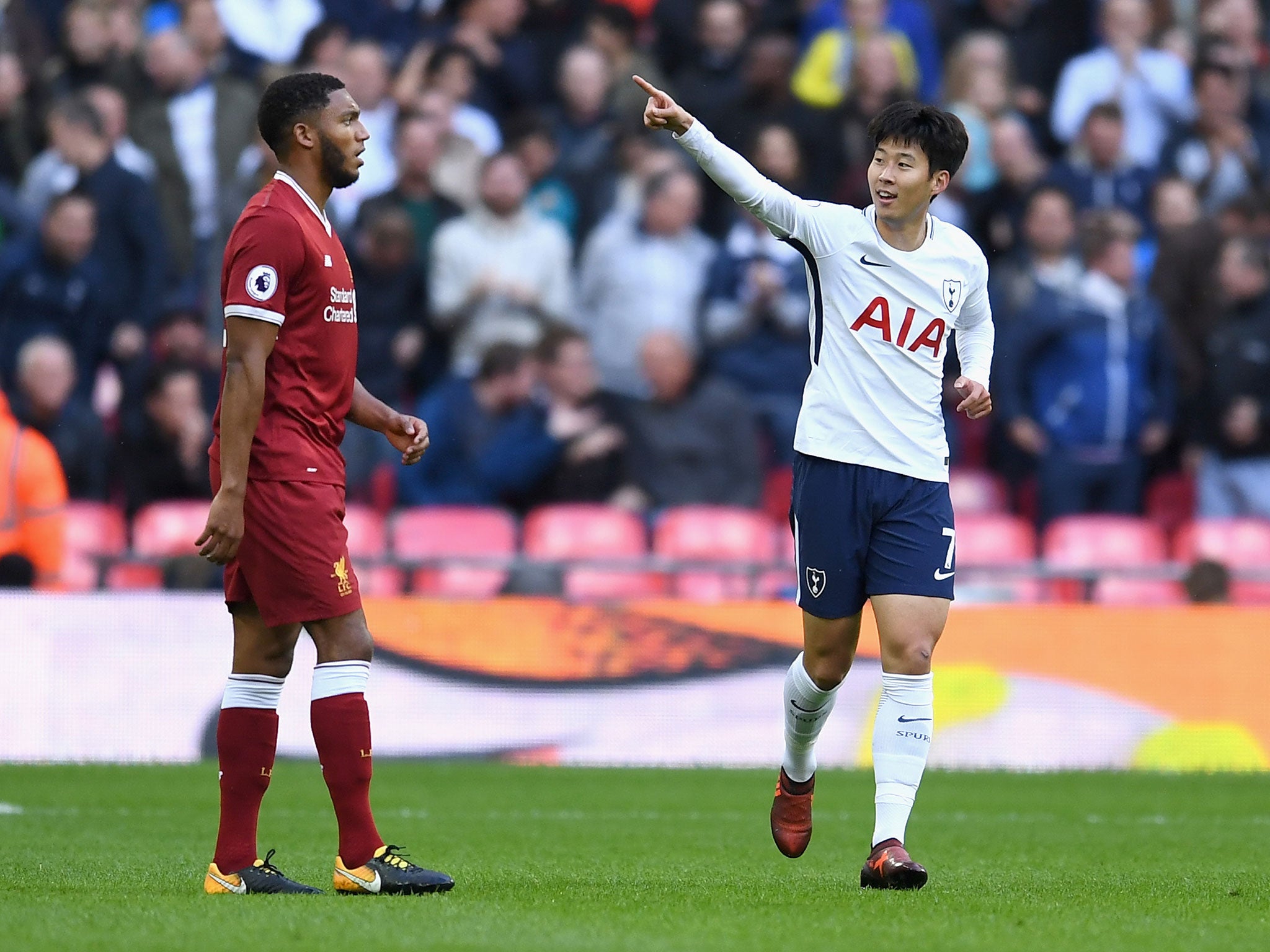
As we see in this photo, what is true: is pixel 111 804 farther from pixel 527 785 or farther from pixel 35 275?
pixel 35 275

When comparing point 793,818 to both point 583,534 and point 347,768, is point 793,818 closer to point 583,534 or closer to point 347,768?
point 347,768

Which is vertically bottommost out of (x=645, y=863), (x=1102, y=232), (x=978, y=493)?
(x=645, y=863)

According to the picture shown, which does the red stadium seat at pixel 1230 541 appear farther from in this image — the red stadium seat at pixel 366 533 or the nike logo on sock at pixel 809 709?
the nike logo on sock at pixel 809 709

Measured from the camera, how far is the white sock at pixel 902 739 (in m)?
5.66

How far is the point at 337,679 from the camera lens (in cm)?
532

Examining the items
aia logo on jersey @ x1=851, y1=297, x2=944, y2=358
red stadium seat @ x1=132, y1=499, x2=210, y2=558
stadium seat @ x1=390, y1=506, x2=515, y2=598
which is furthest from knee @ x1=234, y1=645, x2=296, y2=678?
red stadium seat @ x1=132, y1=499, x2=210, y2=558

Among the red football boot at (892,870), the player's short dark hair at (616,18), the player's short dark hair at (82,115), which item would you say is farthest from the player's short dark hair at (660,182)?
the red football boot at (892,870)

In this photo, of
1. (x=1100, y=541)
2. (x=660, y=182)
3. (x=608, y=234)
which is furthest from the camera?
(x=608, y=234)

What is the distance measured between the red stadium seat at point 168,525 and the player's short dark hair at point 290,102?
24.2 ft

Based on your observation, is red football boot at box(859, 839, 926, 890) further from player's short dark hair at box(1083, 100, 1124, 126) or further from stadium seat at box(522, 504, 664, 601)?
player's short dark hair at box(1083, 100, 1124, 126)

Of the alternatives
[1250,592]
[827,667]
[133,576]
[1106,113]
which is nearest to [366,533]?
[133,576]

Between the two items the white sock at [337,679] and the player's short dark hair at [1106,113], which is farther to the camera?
the player's short dark hair at [1106,113]

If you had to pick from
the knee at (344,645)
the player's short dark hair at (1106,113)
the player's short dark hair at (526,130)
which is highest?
the player's short dark hair at (1106,113)

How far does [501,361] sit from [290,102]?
7.69 m
